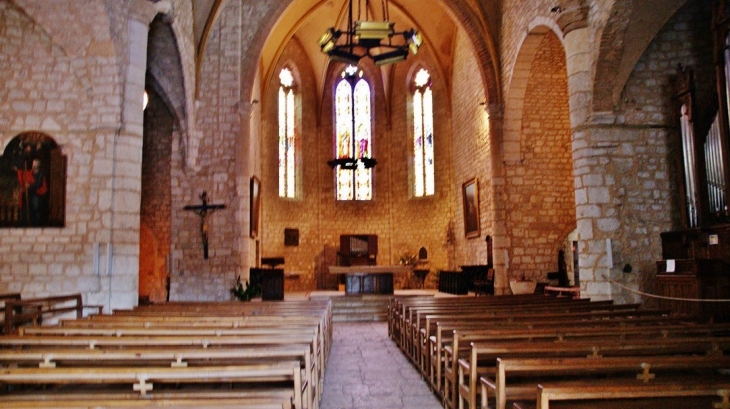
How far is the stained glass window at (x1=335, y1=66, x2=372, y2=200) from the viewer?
21328mm

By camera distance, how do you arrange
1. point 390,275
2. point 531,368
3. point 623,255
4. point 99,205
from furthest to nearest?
point 390,275
point 623,255
point 99,205
point 531,368

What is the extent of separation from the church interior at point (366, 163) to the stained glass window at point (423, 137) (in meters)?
0.08

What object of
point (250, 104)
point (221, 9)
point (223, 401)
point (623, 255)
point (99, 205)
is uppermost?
point (221, 9)

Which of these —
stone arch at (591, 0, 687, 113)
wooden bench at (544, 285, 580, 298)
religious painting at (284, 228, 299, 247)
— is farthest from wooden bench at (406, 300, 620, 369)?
religious painting at (284, 228, 299, 247)

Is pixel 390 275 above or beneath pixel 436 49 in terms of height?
beneath

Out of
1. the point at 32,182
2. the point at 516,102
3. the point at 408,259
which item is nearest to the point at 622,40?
the point at 516,102

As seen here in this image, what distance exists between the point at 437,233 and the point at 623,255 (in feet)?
33.6

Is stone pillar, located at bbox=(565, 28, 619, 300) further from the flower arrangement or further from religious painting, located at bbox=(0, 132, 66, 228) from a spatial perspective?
the flower arrangement

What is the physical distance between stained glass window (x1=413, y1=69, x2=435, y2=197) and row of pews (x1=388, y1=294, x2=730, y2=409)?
41.0ft

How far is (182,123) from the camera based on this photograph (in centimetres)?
1365

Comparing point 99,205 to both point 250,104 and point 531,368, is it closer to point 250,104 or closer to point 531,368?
point 250,104

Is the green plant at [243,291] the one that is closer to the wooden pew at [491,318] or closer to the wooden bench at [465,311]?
the wooden bench at [465,311]

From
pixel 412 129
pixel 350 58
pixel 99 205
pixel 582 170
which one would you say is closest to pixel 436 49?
pixel 412 129

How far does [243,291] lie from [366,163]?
4708 mm
